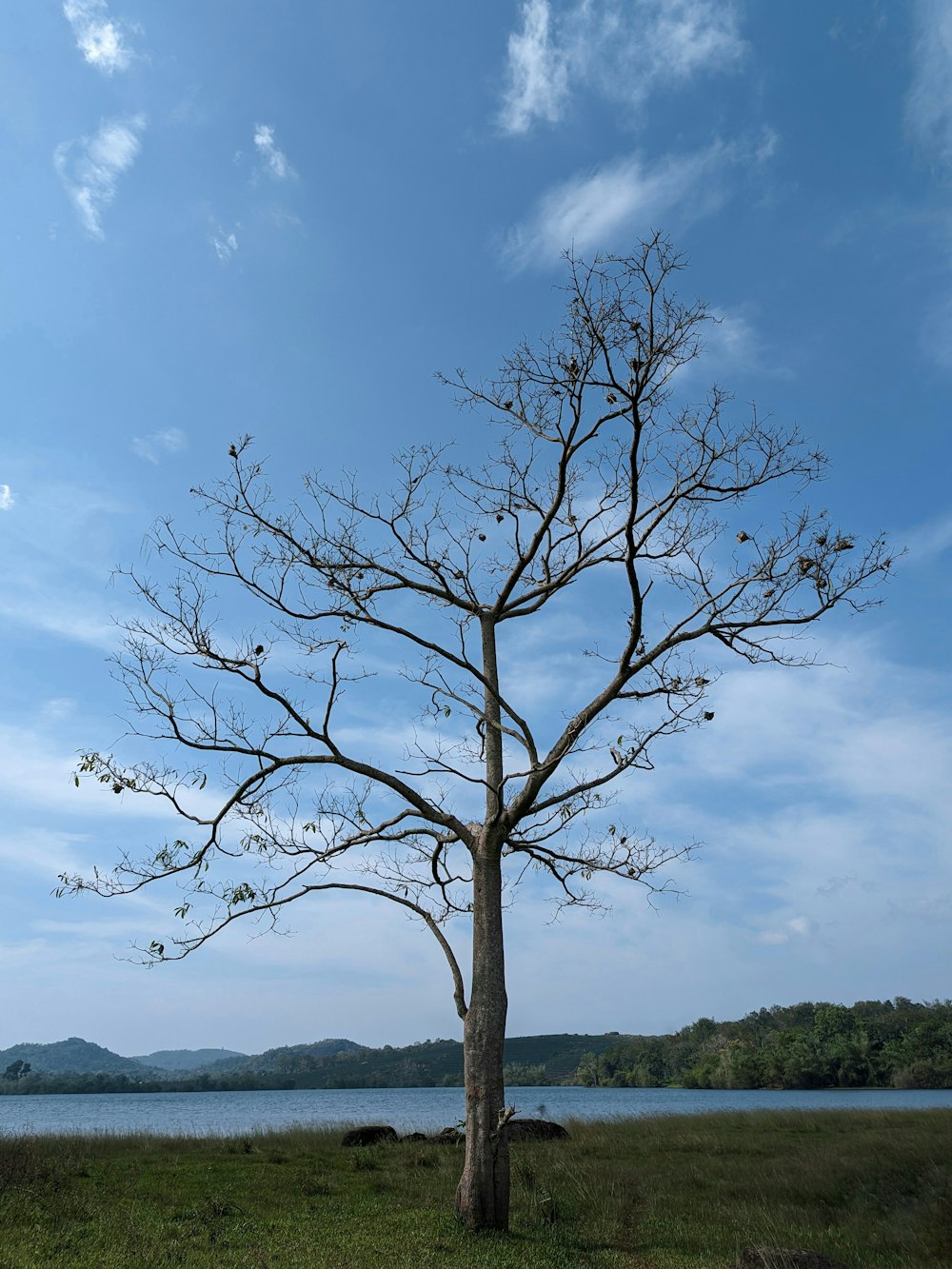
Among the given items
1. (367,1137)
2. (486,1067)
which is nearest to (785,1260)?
(486,1067)

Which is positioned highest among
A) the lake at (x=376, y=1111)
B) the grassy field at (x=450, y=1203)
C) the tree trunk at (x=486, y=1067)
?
the tree trunk at (x=486, y=1067)

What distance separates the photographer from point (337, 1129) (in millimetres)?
23469

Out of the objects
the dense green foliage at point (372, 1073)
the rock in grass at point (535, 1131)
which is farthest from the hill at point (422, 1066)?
the rock in grass at point (535, 1131)

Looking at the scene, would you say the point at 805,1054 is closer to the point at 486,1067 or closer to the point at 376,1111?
the point at 376,1111

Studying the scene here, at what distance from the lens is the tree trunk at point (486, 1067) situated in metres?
9.58

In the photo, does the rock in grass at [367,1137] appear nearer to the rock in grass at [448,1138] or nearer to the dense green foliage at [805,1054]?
the rock in grass at [448,1138]

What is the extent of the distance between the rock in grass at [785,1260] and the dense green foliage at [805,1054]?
77697mm

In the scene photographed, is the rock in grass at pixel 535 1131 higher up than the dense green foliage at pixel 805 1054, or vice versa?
the dense green foliage at pixel 805 1054

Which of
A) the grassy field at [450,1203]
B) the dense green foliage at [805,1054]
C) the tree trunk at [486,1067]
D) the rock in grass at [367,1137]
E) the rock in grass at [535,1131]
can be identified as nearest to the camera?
the grassy field at [450,1203]

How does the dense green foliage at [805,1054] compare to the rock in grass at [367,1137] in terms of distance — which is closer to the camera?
the rock in grass at [367,1137]

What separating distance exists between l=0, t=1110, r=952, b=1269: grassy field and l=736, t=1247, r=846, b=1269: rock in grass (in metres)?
0.91

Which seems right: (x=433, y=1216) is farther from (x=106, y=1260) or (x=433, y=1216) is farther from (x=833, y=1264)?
(x=833, y=1264)

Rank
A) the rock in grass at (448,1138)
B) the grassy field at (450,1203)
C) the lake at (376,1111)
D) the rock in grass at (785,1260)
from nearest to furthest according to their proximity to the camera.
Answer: the rock in grass at (785,1260), the grassy field at (450,1203), the rock in grass at (448,1138), the lake at (376,1111)

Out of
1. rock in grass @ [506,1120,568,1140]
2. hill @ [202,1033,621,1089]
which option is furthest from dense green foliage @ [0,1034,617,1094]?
rock in grass @ [506,1120,568,1140]
